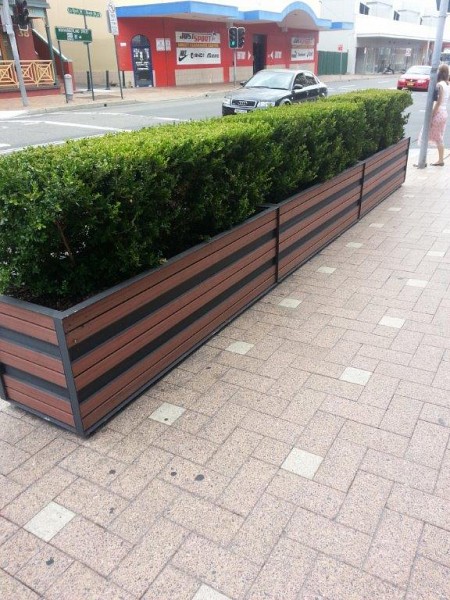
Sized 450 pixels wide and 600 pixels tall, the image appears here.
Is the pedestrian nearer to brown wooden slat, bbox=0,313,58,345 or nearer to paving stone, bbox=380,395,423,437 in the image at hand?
paving stone, bbox=380,395,423,437

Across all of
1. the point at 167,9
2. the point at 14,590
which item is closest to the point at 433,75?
the point at 14,590

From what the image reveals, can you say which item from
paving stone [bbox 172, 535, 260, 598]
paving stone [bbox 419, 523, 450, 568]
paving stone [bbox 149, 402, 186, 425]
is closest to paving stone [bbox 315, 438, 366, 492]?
paving stone [bbox 419, 523, 450, 568]

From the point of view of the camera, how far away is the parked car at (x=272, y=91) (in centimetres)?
1480

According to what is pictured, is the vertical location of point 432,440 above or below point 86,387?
below

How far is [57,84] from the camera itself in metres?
24.8

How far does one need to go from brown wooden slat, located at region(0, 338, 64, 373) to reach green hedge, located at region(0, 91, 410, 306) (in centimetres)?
30

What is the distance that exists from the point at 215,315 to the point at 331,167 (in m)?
2.59

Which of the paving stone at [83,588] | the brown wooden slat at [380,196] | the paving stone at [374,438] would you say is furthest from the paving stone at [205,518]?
the brown wooden slat at [380,196]

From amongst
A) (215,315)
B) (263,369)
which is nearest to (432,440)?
(263,369)

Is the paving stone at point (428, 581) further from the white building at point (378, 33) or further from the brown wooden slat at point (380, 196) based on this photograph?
the white building at point (378, 33)

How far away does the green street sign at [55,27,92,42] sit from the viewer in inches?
861

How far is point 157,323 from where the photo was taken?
3.42 metres

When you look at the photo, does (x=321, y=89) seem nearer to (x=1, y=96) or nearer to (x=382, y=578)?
(x=1, y=96)

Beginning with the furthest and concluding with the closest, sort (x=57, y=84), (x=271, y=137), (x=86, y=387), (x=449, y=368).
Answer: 1. (x=57, y=84)
2. (x=271, y=137)
3. (x=449, y=368)
4. (x=86, y=387)
